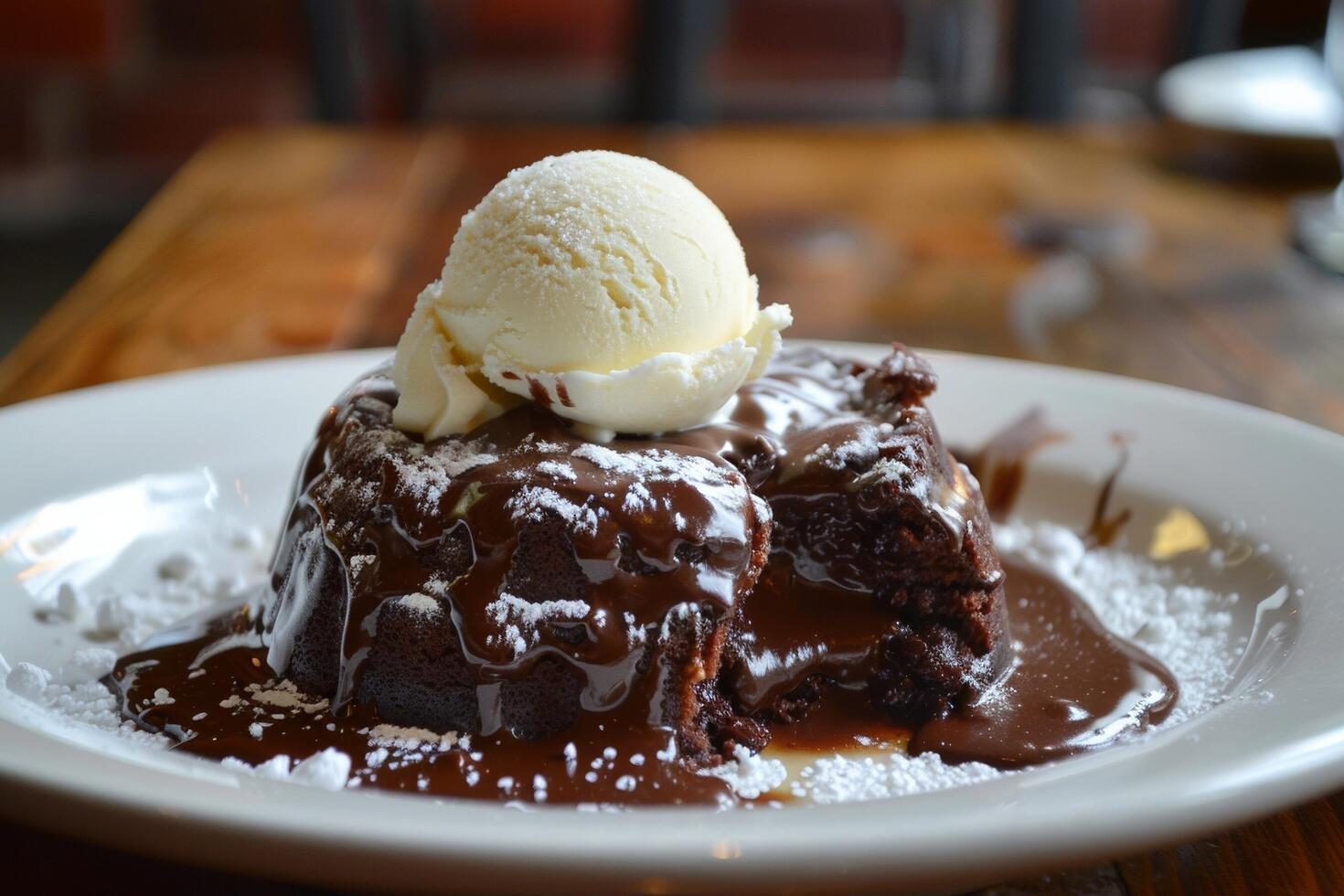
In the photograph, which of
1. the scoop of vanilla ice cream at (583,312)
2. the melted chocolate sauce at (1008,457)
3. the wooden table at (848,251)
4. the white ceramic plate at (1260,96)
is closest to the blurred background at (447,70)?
the white ceramic plate at (1260,96)

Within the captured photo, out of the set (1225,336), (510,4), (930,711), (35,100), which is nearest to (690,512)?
(930,711)

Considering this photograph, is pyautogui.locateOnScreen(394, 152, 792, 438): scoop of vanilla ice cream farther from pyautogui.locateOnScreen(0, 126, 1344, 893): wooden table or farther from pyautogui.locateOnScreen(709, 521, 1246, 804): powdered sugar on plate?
pyautogui.locateOnScreen(0, 126, 1344, 893): wooden table

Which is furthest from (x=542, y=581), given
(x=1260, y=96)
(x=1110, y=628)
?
(x=1260, y=96)

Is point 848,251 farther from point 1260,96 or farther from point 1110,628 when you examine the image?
point 1260,96

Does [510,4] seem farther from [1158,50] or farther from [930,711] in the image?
[930,711]

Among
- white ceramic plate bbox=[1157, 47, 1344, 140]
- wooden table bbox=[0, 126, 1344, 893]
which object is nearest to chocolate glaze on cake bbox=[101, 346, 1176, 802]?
wooden table bbox=[0, 126, 1344, 893]

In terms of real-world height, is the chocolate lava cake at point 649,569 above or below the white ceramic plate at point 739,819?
below

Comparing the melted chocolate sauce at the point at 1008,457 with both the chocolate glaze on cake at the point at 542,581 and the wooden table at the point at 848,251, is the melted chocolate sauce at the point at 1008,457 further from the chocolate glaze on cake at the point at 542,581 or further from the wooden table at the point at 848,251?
the chocolate glaze on cake at the point at 542,581
